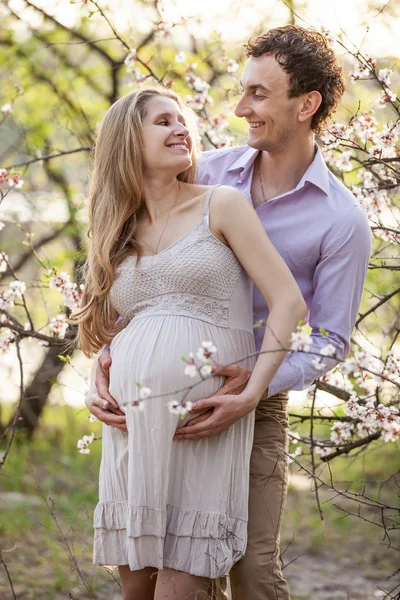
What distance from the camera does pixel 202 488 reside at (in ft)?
8.19

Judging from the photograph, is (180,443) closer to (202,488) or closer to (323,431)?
(202,488)

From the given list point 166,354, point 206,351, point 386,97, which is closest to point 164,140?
point 166,354

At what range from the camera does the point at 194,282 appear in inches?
101

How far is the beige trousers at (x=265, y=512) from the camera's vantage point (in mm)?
A: 2574

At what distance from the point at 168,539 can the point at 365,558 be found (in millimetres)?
3615

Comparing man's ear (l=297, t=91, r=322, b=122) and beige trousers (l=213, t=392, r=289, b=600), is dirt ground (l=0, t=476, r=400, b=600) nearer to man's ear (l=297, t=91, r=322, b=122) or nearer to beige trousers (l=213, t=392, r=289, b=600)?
beige trousers (l=213, t=392, r=289, b=600)

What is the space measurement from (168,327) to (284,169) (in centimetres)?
78

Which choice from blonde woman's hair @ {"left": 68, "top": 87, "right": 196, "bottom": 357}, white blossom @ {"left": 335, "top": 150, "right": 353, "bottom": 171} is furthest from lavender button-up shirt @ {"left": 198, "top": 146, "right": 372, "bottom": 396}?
white blossom @ {"left": 335, "top": 150, "right": 353, "bottom": 171}

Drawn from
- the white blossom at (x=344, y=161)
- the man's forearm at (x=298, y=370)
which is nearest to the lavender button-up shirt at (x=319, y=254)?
the man's forearm at (x=298, y=370)

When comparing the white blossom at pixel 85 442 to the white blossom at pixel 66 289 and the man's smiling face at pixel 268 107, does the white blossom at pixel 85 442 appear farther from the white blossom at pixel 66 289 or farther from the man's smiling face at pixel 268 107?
the man's smiling face at pixel 268 107

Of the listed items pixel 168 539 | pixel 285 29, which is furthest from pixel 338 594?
pixel 285 29

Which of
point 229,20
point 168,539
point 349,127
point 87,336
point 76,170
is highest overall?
point 76,170

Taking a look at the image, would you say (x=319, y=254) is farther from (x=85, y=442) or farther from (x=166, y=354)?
(x=85, y=442)

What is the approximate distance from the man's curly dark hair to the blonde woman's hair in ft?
1.25
